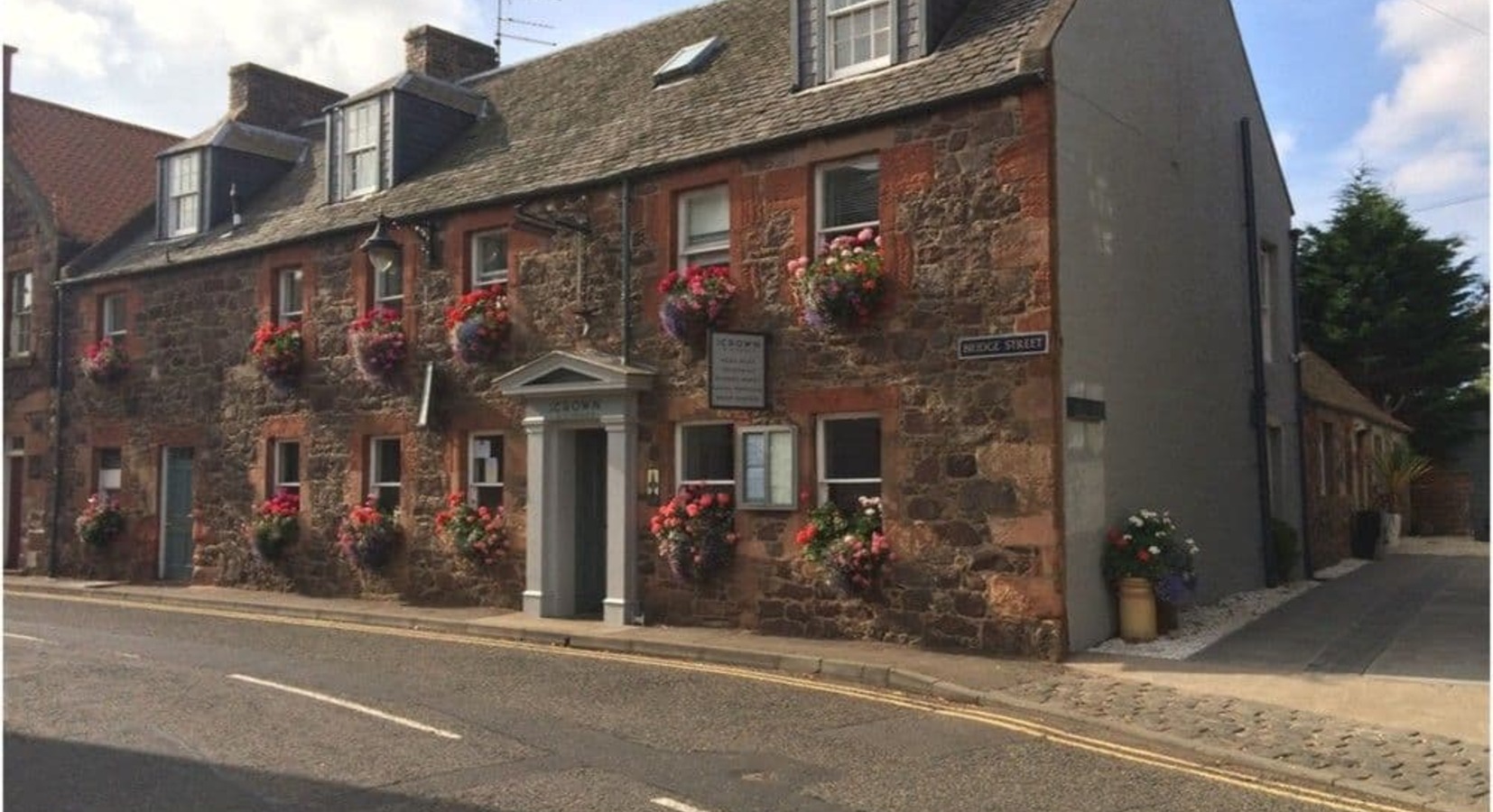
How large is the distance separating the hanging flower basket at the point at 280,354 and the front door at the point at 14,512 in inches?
342

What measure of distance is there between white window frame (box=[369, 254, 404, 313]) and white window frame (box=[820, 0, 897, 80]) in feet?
23.0

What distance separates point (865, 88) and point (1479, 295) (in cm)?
2872

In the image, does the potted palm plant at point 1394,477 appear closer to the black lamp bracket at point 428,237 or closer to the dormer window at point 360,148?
the black lamp bracket at point 428,237

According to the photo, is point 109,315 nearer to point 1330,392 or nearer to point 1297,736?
point 1297,736

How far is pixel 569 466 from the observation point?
1550 centimetres

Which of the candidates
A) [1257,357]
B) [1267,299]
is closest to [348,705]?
[1257,357]

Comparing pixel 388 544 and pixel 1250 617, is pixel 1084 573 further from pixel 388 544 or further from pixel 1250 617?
pixel 388 544

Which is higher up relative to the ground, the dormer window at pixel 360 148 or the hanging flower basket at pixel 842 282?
the dormer window at pixel 360 148

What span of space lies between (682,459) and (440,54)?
12421 millimetres

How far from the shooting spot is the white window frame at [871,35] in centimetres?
1375

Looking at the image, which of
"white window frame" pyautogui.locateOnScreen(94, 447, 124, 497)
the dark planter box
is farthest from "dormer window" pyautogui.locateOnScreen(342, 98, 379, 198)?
the dark planter box

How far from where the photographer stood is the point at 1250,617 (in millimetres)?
14000

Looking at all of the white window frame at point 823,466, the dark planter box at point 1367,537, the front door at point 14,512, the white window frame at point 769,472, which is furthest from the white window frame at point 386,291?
the dark planter box at point 1367,537

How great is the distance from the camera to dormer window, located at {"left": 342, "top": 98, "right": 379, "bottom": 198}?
63.7 ft
